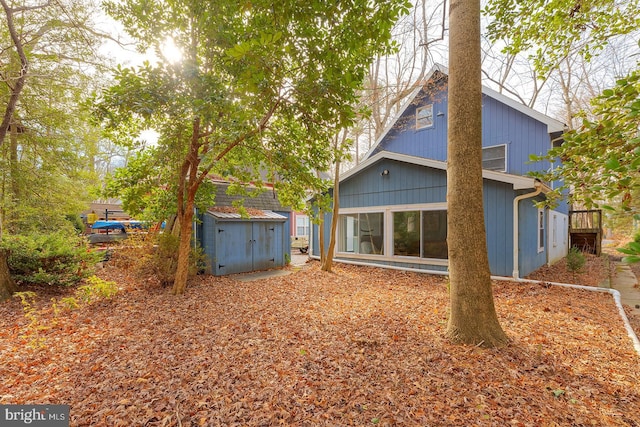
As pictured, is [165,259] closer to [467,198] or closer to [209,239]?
[209,239]

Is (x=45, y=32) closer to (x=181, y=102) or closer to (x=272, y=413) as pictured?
(x=181, y=102)

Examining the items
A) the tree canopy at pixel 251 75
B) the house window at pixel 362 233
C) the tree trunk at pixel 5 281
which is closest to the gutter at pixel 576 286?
the house window at pixel 362 233

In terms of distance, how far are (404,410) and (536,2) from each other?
6.70 m

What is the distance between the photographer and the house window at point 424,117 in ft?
36.1

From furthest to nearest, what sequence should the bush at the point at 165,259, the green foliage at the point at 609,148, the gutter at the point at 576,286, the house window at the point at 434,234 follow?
the house window at the point at 434,234, the bush at the point at 165,259, the gutter at the point at 576,286, the green foliage at the point at 609,148

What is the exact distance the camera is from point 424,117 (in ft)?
36.8

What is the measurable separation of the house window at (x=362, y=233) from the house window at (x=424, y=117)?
4.74 metres

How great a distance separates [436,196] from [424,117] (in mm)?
4875

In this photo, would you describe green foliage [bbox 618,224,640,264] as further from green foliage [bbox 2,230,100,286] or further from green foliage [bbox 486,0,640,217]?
green foliage [bbox 2,230,100,286]

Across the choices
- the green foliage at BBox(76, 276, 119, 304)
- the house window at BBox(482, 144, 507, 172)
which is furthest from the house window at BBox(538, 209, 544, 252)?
the green foliage at BBox(76, 276, 119, 304)

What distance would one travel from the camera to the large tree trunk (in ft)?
11.1

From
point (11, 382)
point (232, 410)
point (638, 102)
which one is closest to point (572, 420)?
point (638, 102)

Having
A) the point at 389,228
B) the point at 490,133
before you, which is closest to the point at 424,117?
the point at 490,133

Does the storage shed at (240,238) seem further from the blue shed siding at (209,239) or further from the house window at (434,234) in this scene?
the house window at (434,234)
